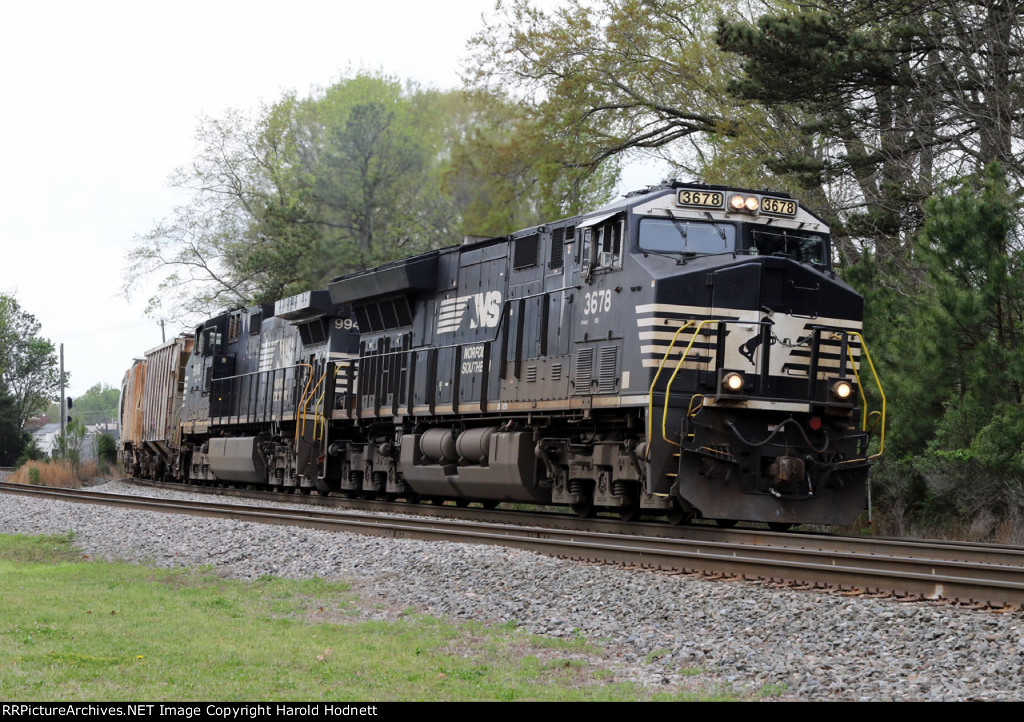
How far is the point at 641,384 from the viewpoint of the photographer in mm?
12867

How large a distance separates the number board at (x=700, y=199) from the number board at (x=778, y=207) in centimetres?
53

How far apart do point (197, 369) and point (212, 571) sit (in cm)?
1873

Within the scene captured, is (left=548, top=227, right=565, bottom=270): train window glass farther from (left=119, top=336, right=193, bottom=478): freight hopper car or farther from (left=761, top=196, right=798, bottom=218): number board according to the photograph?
(left=119, top=336, right=193, bottom=478): freight hopper car

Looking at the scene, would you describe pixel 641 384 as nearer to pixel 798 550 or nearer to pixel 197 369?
pixel 798 550

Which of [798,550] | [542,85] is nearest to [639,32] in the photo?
[542,85]

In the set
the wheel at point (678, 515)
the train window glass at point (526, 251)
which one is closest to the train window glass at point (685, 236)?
the train window glass at point (526, 251)

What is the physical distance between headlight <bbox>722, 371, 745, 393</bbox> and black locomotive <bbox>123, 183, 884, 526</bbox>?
38 millimetres

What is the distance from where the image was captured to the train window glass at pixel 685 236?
13.4 metres

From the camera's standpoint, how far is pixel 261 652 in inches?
271

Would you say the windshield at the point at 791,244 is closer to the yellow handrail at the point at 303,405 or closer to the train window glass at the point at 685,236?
the train window glass at the point at 685,236

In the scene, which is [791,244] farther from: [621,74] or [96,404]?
[96,404]

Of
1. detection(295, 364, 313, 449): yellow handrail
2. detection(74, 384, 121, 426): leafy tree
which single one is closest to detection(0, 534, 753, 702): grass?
detection(295, 364, 313, 449): yellow handrail

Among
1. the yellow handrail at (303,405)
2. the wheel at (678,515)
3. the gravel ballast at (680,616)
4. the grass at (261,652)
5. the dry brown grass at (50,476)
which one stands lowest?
the dry brown grass at (50,476)

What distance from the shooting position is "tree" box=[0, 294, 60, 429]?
79375mm
